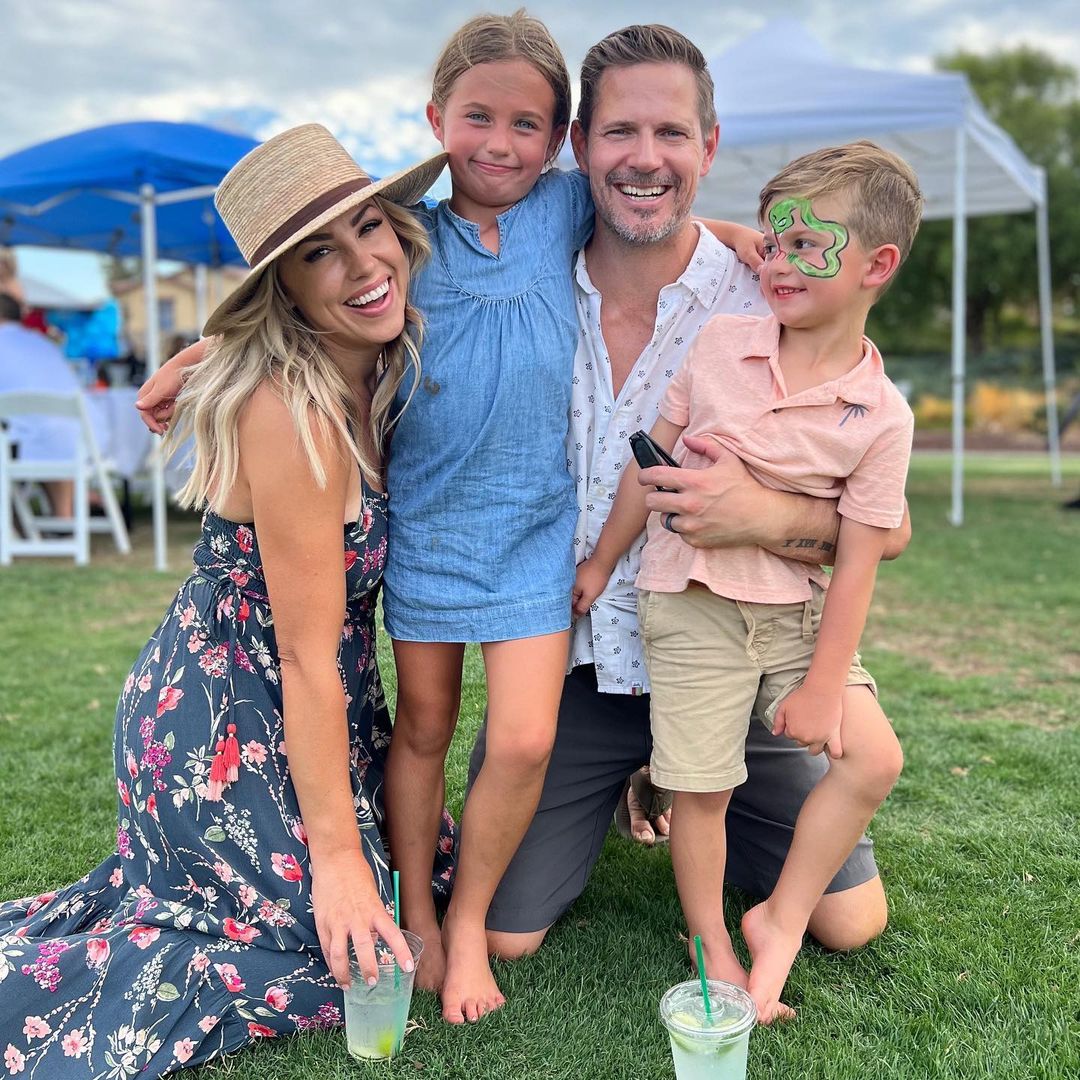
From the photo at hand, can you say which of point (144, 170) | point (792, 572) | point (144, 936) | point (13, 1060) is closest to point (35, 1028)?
point (13, 1060)

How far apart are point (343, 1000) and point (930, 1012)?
1.16 metres

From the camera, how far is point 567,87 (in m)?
2.42

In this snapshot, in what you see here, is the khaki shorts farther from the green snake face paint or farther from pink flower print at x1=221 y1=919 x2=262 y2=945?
pink flower print at x1=221 y1=919 x2=262 y2=945

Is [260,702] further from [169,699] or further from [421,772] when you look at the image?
[421,772]

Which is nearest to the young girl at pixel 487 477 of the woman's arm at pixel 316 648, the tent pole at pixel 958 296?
the woman's arm at pixel 316 648

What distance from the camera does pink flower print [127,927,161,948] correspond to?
2100 mm

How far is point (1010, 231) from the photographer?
28.5m

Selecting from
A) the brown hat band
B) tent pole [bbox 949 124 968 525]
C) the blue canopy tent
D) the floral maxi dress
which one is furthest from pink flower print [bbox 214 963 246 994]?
tent pole [bbox 949 124 968 525]

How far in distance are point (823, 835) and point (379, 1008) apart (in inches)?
36.5

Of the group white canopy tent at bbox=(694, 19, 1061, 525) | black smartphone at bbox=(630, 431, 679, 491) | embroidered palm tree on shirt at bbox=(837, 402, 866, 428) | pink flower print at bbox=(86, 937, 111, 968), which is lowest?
pink flower print at bbox=(86, 937, 111, 968)

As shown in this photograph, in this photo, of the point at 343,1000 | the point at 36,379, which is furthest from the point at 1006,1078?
the point at 36,379

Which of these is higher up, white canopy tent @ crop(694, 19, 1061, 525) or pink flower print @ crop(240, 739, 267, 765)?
white canopy tent @ crop(694, 19, 1061, 525)

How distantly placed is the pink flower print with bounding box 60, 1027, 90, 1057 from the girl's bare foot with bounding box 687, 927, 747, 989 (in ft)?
3.84

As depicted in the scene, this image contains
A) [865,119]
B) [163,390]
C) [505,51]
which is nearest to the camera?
[505,51]
